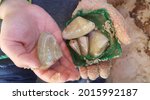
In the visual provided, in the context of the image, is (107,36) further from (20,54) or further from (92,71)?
(20,54)

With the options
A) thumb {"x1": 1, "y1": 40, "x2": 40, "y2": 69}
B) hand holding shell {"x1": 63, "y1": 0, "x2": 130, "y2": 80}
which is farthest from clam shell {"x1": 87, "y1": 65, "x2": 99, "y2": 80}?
thumb {"x1": 1, "y1": 40, "x2": 40, "y2": 69}

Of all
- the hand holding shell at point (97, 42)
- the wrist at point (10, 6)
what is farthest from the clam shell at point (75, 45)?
the wrist at point (10, 6)

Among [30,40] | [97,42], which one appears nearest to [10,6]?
[30,40]

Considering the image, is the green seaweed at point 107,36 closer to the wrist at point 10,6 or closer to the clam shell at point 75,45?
the clam shell at point 75,45

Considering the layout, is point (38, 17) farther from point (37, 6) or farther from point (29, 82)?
point (29, 82)

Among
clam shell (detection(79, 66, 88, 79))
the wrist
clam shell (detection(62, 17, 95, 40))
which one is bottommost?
clam shell (detection(79, 66, 88, 79))

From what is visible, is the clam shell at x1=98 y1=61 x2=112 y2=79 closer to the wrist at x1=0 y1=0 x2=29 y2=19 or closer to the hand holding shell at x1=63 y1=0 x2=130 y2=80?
the hand holding shell at x1=63 y1=0 x2=130 y2=80
